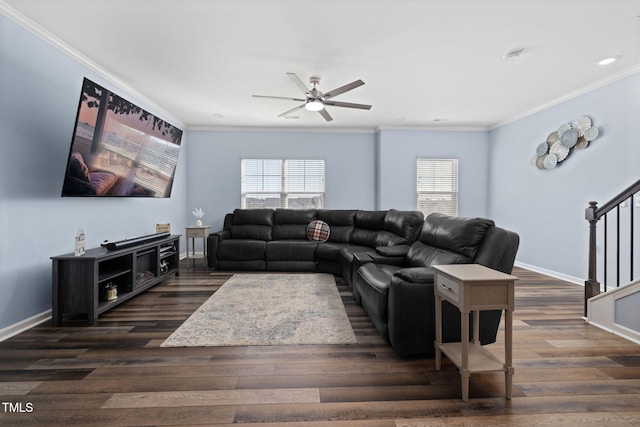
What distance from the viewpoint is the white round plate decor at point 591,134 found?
12.1 feet

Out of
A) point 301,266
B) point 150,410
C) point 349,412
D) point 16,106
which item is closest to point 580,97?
point 301,266

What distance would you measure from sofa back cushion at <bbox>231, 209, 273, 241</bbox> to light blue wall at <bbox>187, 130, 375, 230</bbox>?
0.74 meters

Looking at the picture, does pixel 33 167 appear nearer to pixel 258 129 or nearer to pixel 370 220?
pixel 258 129

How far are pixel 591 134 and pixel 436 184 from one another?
2518mm

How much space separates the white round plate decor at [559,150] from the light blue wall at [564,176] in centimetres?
8

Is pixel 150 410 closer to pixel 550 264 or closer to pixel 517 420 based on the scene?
pixel 517 420

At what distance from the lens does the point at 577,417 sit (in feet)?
4.80

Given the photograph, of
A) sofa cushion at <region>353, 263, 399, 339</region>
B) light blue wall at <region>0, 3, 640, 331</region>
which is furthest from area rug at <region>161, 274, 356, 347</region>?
light blue wall at <region>0, 3, 640, 331</region>

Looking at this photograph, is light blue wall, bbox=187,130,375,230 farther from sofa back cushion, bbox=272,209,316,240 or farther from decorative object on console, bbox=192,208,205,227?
sofa back cushion, bbox=272,209,316,240

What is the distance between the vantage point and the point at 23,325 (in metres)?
2.43

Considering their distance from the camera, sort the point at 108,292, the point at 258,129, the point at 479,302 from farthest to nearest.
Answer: the point at 258,129
the point at 108,292
the point at 479,302

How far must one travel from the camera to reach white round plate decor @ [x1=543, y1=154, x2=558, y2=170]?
423 cm

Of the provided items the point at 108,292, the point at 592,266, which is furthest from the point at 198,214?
the point at 592,266

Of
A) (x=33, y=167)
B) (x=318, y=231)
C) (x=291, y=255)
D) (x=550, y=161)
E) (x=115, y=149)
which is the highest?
(x=550, y=161)
